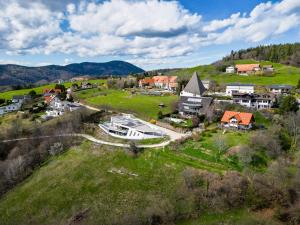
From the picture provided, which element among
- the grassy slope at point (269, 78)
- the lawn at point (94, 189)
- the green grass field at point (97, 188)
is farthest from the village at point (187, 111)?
the grassy slope at point (269, 78)

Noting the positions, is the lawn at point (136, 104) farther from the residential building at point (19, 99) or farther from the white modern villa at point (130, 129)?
the residential building at point (19, 99)

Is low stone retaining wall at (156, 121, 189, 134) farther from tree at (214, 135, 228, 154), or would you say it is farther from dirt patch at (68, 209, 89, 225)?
dirt patch at (68, 209, 89, 225)

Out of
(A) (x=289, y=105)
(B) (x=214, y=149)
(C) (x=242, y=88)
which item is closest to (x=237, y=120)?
Answer: (B) (x=214, y=149)

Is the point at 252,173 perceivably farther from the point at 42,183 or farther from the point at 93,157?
the point at 42,183

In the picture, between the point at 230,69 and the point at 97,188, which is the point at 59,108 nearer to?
the point at 97,188

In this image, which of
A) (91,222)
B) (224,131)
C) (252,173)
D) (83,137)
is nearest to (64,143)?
(83,137)

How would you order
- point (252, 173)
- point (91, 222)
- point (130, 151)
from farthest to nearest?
point (130, 151), point (252, 173), point (91, 222)
